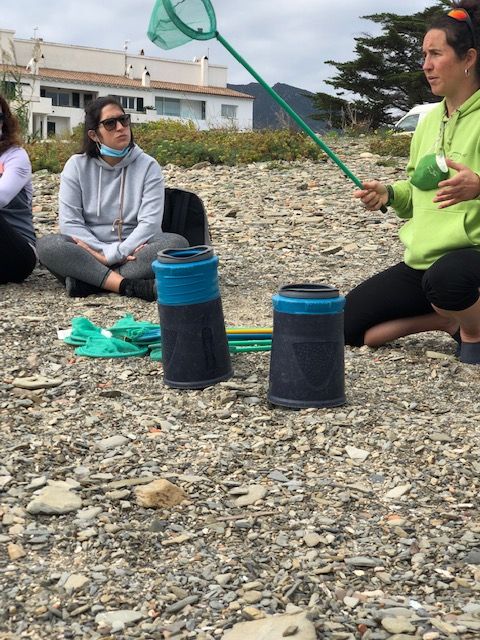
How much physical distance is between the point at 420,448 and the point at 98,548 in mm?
1287

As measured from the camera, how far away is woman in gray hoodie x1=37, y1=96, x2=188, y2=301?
5.66 meters

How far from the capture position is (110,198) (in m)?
5.82

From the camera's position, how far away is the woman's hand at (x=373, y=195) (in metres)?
4.31

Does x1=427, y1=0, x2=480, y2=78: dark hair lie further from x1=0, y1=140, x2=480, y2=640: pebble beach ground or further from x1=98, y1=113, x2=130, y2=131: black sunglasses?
x1=98, y1=113, x2=130, y2=131: black sunglasses

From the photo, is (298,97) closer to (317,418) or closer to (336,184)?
(336,184)

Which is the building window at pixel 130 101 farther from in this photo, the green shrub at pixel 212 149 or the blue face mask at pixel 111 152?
the blue face mask at pixel 111 152

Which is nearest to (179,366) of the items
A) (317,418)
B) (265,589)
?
(317,418)

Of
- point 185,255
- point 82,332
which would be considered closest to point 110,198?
point 82,332

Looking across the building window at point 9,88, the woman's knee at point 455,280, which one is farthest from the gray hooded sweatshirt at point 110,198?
the building window at point 9,88

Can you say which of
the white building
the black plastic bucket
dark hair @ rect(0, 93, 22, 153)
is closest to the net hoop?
the black plastic bucket

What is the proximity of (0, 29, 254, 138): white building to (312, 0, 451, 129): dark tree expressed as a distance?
15.7 m

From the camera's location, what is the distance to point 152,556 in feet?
8.57

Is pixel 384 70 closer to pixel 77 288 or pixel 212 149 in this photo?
pixel 212 149

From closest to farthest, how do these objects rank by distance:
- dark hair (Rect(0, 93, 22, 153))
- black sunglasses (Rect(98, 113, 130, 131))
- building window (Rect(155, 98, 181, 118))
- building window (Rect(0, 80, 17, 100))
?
black sunglasses (Rect(98, 113, 130, 131)), dark hair (Rect(0, 93, 22, 153)), building window (Rect(0, 80, 17, 100)), building window (Rect(155, 98, 181, 118))
